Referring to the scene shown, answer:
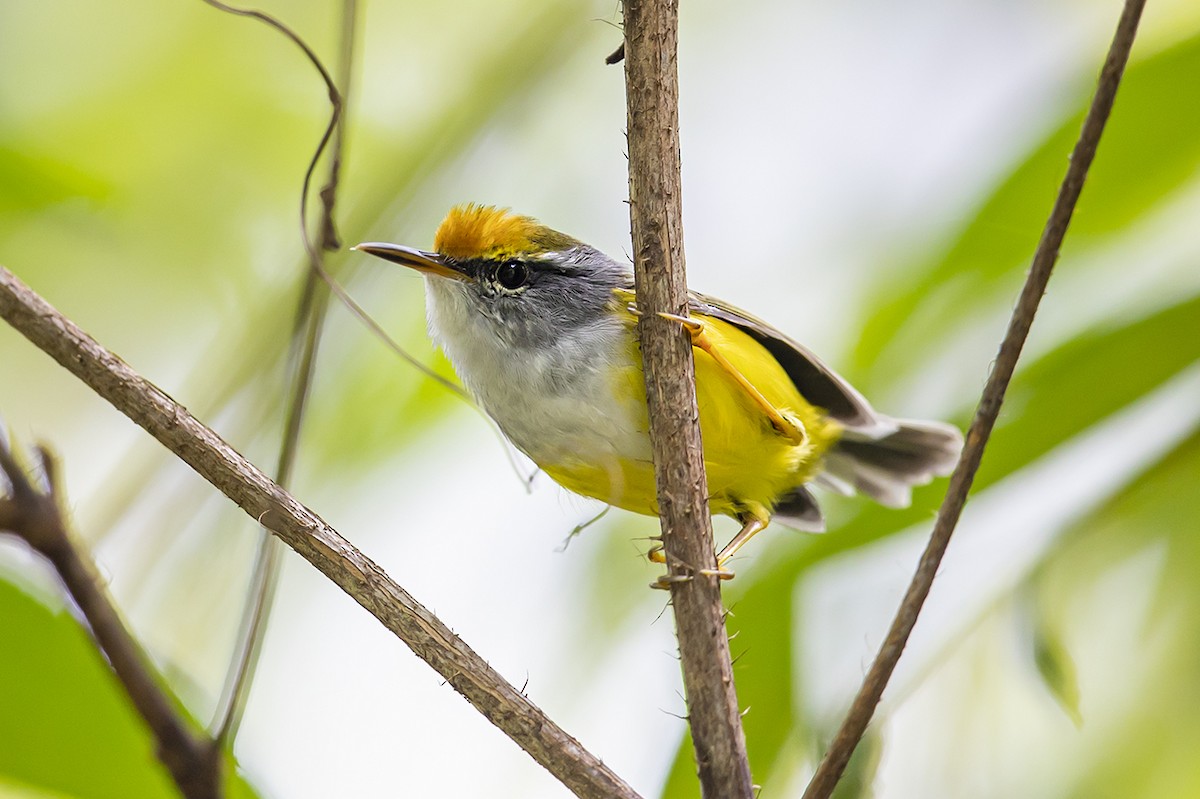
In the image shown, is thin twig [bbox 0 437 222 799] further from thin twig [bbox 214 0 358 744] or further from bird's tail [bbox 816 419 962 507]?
bird's tail [bbox 816 419 962 507]

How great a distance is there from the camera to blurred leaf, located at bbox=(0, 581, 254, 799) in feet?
4.65

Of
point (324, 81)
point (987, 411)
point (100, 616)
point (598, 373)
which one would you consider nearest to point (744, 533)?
point (598, 373)

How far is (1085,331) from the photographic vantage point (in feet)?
6.28

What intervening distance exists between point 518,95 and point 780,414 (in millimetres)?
908

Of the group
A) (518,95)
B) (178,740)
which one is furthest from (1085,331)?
(178,740)

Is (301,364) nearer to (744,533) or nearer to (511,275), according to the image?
(511,275)

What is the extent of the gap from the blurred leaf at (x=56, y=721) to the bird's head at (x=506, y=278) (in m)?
1.12

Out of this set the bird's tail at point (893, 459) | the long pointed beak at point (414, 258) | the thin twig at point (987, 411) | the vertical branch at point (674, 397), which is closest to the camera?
the thin twig at point (987, 411)

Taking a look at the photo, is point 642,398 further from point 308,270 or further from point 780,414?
point 308,270

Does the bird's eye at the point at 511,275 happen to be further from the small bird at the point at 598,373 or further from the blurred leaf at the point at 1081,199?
the blurred leaf at the point at 1081,199

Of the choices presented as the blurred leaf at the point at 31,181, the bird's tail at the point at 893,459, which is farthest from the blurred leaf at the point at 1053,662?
the blurred leaf at the point at 31,181

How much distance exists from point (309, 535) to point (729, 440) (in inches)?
49.6

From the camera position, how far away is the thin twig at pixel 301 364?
4.26 ft

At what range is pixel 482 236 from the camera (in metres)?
2.45
